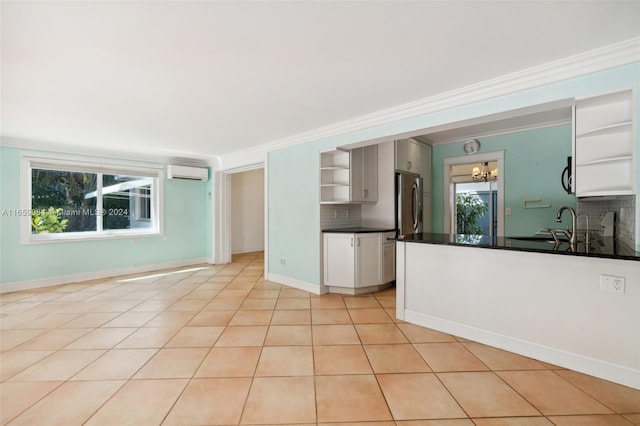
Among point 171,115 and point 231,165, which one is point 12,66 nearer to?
point 171,115

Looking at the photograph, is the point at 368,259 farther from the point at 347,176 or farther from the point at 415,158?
the point at 415,158

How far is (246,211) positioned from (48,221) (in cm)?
422

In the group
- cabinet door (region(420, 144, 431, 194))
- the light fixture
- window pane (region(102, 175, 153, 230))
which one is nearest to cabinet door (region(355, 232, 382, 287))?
cabinet door (region(420, 144, 431, 194))

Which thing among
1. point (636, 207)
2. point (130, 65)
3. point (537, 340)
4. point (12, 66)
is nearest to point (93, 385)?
point (130, 65)

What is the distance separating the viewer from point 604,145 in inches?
85.9

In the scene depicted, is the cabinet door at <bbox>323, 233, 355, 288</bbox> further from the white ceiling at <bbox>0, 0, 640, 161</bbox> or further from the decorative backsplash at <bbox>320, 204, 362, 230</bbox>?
the white ceiling at <bbox>0, 0, 640, 161</bbox>

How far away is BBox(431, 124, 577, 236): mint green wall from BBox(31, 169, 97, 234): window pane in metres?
6.97

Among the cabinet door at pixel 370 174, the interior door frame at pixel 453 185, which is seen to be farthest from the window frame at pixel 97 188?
the interior door frame at pixel 453 185

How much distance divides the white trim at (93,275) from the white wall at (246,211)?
1.55 m

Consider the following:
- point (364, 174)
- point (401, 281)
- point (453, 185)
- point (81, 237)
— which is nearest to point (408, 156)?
point (364, 174)

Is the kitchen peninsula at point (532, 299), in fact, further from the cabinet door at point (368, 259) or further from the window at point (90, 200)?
the window at point (90, 200)

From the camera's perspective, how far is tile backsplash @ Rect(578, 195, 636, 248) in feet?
7.41

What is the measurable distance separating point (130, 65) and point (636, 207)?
391 centimetres

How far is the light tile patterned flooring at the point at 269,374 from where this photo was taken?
1.73 m
